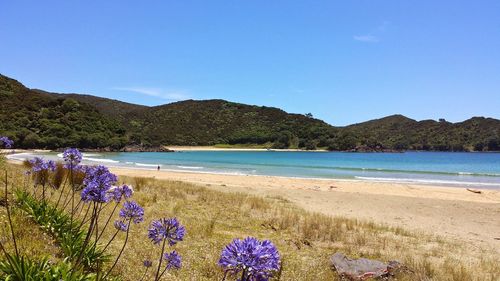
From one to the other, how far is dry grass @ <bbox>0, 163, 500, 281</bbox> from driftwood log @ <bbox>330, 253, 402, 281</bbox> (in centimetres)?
19

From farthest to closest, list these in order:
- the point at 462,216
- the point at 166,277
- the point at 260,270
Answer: the point at 462,216
the point at 166,277
the point at 260,270

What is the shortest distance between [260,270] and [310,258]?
18.0 feet

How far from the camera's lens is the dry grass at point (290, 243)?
603cm

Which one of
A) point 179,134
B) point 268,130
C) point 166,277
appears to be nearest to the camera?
point 166,277

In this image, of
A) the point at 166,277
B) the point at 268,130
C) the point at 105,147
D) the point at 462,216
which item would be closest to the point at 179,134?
the point at 268,130

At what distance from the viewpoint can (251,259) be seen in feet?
6.44

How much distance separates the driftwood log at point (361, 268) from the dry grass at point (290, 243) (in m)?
0.19

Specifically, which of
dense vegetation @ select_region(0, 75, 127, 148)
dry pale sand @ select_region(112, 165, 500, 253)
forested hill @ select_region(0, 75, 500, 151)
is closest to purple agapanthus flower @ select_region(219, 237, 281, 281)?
dry pale sand @ select_region(112, 165, 500, 253)

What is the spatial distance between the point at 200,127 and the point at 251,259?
155752 millimetres

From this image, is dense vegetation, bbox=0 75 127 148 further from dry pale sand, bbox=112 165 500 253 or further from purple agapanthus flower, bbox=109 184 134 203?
purple agapanthus flower, bbox=109 184 134 203

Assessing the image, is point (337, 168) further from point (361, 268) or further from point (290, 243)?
point (361, 268)

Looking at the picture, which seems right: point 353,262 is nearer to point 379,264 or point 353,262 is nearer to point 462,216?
point 379,264

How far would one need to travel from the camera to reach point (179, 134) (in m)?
147

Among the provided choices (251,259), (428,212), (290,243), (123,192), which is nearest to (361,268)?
(290,243)
